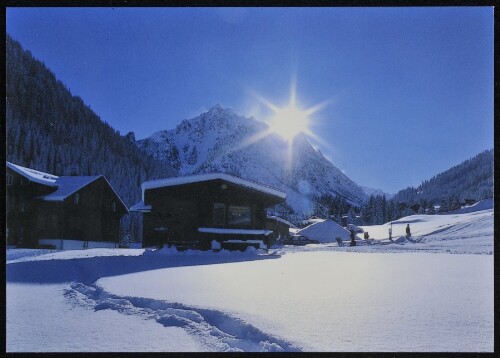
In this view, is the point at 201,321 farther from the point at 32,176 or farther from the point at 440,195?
the point at 440,195

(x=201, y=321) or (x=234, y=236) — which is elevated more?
(x=234, y=236)

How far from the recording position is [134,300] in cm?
496

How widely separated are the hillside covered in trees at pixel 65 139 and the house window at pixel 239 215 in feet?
137

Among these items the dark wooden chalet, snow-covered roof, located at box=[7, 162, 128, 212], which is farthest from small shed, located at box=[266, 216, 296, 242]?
snow-covered roof, located at box=[7, 162, 128, 212]

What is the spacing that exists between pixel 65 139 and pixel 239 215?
6072 cm

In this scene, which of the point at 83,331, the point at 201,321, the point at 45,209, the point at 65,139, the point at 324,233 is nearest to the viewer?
the point at 83,331

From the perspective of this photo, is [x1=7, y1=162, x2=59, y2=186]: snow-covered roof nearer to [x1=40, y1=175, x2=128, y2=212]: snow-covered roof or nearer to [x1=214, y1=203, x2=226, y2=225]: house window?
[x1=40, y1=175, x2=128, y2=212]: snow-covered roof

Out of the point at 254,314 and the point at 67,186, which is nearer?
the point at 254,314

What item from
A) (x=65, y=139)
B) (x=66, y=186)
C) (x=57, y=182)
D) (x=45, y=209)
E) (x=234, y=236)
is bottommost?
(x=234, y=236)

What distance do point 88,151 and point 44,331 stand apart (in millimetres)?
73451

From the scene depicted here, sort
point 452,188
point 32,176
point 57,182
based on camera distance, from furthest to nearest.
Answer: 1. point 452,188
2. point 57,182
3. point 32,176

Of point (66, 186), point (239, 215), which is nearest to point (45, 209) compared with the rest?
point (66, 186)

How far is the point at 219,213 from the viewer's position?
17.7m

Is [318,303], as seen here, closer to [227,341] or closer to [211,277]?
[227,341]
